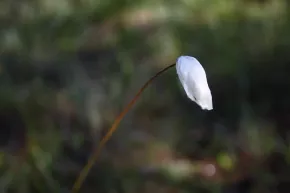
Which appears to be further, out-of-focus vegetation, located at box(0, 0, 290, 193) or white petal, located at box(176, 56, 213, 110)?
out-of-focus vegetation, located at box(0, 0, 290, 193)

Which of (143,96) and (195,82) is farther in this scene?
(143,96)

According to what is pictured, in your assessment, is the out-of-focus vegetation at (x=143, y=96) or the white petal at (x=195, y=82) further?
the out-of-focus vegetation at (x=143, y=96)

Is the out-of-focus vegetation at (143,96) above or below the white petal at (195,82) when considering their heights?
below

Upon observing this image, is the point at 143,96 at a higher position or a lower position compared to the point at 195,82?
lower

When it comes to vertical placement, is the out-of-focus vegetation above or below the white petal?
below

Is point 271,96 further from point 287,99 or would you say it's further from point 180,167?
point 180,167
